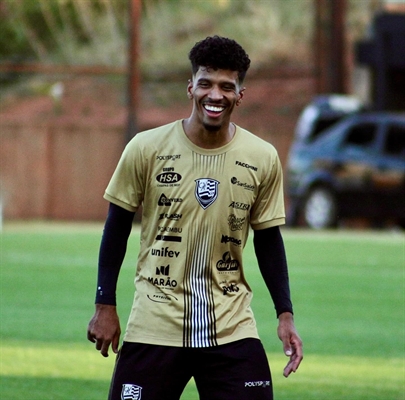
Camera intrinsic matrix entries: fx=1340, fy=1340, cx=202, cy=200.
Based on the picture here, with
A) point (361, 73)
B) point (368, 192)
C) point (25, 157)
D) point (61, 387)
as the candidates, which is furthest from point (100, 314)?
point (361, 73)

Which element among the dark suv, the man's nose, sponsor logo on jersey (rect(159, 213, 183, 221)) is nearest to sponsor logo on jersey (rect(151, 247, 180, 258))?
sponsor logo on jersey (rect(159, 213, 183, 221))

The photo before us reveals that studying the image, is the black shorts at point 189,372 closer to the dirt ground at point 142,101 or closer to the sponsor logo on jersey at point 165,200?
the sponsor logo on jersey at point 165,200

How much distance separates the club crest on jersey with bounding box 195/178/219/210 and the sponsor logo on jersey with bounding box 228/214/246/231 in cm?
12

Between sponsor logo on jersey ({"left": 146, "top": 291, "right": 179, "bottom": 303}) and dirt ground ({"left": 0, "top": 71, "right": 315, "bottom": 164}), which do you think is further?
dirt ground ({"left": 0, "top": 71, "right": 315, "bottom": 164})

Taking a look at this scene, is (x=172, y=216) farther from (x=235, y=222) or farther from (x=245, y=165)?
(x=245, y=165)

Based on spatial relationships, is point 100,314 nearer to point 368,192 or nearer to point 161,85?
point 368,192

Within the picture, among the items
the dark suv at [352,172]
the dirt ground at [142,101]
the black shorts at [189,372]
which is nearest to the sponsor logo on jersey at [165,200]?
the black shorts at [189,372]

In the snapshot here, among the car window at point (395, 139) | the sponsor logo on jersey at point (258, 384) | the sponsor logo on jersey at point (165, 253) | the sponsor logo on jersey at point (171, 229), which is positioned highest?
the car window at point (395, 139)

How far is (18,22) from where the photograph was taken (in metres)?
40.6

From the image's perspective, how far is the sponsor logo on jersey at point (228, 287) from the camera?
5.41 meters

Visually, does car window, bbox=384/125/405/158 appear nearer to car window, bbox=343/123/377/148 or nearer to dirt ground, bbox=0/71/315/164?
car window, bbox=343/123/377/148

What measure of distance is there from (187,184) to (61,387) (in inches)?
140

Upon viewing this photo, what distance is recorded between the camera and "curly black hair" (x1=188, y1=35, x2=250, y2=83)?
17.6 ft

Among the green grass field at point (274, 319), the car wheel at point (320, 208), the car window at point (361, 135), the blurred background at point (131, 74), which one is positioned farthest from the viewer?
the blurred background at point (131, 74)
